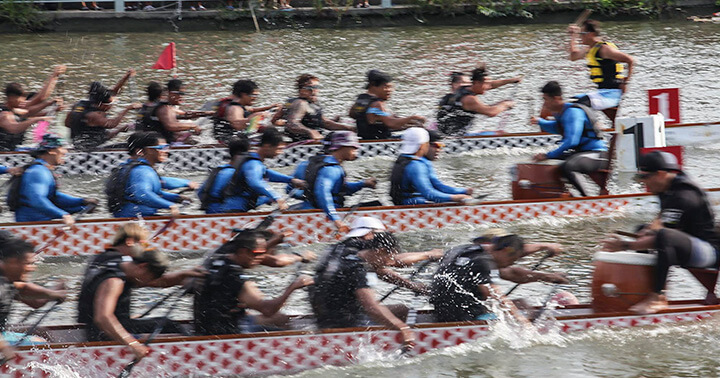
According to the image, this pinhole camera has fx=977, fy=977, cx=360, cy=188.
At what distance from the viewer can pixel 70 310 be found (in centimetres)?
853

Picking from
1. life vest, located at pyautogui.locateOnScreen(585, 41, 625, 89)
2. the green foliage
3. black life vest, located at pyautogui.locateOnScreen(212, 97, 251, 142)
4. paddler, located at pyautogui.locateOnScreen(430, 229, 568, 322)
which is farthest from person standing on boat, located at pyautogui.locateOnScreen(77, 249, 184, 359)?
the green foliage

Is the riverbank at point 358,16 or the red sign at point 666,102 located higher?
the riverbank at point 358,16

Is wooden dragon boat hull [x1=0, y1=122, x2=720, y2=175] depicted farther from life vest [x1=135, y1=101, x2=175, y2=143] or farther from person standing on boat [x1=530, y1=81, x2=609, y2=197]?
person standing on boat [x1=530, y1=81, x2=609, y2=197]

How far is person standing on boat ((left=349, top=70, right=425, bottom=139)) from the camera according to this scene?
12375 mm

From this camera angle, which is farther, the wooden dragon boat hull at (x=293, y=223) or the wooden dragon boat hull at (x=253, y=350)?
the wooden dragon boat hull at (x=293, y=223)

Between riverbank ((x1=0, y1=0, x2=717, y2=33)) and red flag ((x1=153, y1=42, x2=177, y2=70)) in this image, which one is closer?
red flag ((x1=153, y1=42, x2=177, y2=70))

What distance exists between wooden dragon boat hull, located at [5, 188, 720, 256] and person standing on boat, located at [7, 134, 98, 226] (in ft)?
0.46

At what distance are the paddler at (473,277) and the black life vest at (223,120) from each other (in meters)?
6.28

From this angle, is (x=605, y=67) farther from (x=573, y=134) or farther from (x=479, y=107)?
(x=573, y=134)

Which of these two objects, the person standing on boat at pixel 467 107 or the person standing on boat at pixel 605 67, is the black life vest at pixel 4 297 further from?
the person standing on boat at pixel 605 67

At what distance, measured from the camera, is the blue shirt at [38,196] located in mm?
9328

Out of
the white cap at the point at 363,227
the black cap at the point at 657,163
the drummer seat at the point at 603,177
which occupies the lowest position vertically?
the drummer seat at the point at 603,177

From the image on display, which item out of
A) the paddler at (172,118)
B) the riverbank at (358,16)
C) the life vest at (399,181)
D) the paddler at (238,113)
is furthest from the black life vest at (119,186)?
the riverbank at (358,16)

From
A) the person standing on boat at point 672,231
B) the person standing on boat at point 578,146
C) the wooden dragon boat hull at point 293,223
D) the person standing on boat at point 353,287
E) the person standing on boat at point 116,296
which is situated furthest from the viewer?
the person standing on boat at point 578,146
